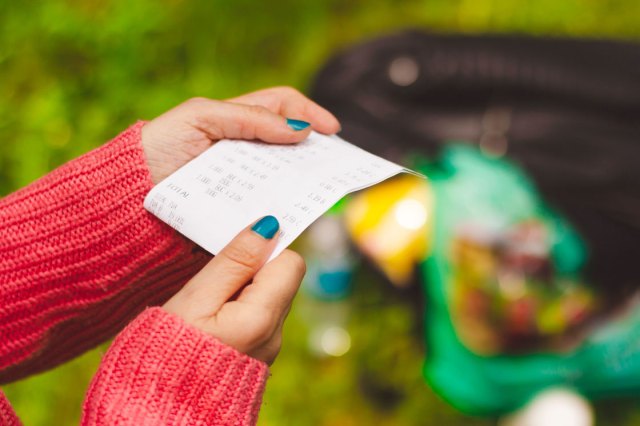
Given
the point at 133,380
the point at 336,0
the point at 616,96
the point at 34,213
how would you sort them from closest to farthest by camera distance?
the point at 133,380, the point at 34,213, the point at 616,96, the point at 336,0

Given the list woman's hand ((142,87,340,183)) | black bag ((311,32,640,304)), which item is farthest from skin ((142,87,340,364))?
black bag ((311,32,640,304))

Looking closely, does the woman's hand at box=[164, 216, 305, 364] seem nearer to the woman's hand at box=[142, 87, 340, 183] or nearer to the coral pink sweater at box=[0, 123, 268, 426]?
the coral pink sweater at box=[0, 123, 268, 426]

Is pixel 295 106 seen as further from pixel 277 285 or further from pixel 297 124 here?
pixel 277 285

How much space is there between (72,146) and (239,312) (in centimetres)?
101

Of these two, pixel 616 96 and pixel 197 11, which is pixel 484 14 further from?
pixel 197 11

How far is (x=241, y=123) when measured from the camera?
0.75 meters

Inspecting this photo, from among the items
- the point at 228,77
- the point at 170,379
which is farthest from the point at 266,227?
the point at 228,77

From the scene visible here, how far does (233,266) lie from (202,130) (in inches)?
8.2

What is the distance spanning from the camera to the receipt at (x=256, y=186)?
2.19 ft

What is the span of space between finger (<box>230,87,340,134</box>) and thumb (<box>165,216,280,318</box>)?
0.20m

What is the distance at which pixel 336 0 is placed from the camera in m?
1.88

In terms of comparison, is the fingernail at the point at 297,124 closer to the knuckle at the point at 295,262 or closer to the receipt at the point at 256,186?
the receipt at the point at 256,186

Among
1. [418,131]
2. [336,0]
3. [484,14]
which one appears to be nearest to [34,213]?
[418,131]

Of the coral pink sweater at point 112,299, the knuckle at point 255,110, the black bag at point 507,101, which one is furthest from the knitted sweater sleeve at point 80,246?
the black bag at point 507,101
